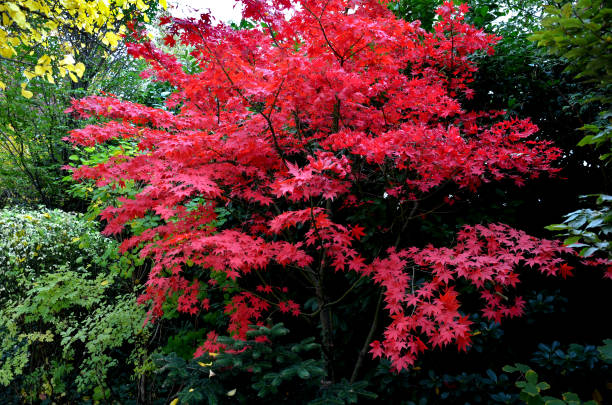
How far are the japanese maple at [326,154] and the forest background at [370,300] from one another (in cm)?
19

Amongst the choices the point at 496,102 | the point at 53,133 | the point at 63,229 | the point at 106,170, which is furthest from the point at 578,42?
the point at 53,133

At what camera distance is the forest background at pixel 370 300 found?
2.38 meters

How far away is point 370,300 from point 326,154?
1.84m

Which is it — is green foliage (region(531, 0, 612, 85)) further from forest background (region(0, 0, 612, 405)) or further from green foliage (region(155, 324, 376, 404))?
green foliage (region(155, 324, 376, 404))

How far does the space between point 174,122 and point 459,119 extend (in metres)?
2.97

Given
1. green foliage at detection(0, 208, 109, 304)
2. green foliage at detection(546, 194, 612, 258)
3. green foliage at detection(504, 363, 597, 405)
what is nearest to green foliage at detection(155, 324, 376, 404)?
green foliage at detection(504, 363, 597, 405)

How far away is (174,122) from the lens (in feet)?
10.2

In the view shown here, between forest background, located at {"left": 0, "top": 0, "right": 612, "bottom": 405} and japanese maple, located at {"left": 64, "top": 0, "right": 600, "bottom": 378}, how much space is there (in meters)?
0.19

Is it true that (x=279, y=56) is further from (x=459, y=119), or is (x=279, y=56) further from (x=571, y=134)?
(x=571, y=134)

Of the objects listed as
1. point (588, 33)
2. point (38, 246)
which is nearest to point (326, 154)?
point (588, 33)

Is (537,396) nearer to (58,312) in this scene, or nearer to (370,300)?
(370,300)

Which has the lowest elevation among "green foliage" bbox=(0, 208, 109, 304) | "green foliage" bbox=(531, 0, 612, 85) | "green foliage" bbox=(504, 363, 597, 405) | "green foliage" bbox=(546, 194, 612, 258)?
"green foliage" bbox=(504, 363, 597, 405)

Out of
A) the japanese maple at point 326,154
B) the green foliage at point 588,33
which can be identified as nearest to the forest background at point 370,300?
the green foliage at point 588,33

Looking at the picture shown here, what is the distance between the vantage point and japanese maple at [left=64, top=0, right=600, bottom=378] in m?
2.35
